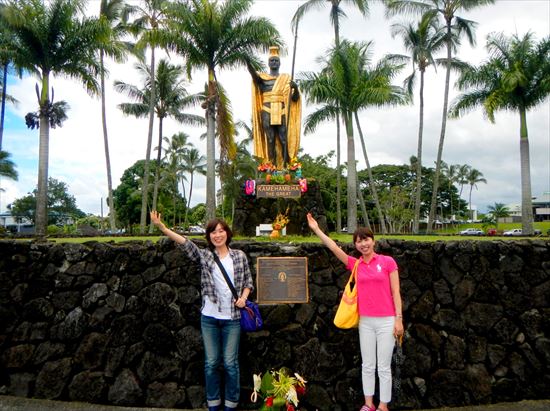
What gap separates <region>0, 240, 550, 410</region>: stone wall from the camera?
4.65 m

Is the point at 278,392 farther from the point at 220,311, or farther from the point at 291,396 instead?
the point at 220,311

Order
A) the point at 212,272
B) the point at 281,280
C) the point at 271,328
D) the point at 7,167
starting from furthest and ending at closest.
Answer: the point at 7,167 → the point at 281,280 → the point at 271,328 → the point at 212,272

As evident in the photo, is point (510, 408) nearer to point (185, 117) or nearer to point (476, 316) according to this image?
point (476, 316)

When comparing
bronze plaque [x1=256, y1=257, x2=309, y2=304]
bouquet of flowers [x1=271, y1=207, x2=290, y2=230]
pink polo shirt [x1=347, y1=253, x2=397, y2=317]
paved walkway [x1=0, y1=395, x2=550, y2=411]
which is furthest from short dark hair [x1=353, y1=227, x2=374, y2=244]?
bouquet of flowers [x1=271, y1=207, x2=290, y2=230]

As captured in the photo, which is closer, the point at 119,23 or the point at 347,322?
the point at 347,322

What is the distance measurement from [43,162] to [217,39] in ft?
26.4

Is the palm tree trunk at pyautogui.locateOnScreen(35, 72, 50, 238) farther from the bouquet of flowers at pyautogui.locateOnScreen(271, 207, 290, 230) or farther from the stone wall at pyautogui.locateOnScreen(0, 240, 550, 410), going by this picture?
the stone wall at pyautogui.locateOnScreen(0, 240, 550, 410)

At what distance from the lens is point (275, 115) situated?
10.6 meters

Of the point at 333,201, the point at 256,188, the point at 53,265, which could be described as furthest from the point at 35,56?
the point at 333,201

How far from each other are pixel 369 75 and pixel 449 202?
42.0 metres

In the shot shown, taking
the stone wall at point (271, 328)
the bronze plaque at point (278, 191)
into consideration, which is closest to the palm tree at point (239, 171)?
the bronze plaque at point (278, 191)

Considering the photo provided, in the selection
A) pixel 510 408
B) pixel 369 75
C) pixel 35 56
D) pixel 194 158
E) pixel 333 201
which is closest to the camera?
pixel 510 408

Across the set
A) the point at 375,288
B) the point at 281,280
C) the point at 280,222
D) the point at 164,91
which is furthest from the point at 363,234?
the point at 164,91

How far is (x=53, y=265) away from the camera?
4.88m
